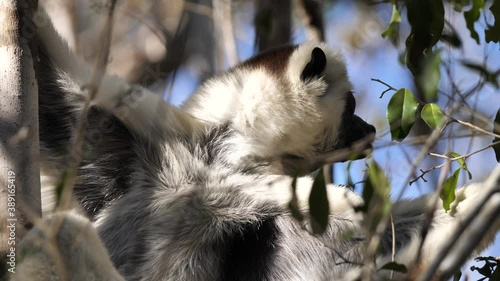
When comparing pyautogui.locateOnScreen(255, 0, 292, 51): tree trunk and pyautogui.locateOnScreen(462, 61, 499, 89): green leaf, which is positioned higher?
pyautogui.locateOnScreen(462, 61, 499, 89): green leaf

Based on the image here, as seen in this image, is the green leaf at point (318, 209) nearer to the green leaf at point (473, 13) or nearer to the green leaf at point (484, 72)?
the green leaf at point (484, 72)

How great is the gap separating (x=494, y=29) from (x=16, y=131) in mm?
2241

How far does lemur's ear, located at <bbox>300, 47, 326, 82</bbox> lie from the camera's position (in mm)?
4441

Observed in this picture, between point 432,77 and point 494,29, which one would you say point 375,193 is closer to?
point 432,77

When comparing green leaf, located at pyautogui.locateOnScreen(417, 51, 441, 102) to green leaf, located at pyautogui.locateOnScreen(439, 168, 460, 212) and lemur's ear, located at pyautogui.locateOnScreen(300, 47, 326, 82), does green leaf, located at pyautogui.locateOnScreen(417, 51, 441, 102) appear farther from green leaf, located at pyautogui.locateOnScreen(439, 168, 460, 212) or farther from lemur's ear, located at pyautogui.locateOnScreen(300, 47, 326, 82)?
lemur's ear, located at pyautogui.locateOnScreen(300, 47, 326, 82)

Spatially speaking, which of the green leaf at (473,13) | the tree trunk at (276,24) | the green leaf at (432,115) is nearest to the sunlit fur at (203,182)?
the green leaf at (432,115)

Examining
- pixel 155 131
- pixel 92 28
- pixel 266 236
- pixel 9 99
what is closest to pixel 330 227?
pixel 266 236

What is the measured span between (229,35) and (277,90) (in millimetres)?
2395

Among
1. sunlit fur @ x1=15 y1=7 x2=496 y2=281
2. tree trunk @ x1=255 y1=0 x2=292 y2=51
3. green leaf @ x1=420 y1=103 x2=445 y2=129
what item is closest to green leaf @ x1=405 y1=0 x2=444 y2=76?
green leaf @ x1=420 y1=103 x2=445 y2=129

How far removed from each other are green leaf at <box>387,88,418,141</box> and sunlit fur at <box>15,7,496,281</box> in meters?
0.63

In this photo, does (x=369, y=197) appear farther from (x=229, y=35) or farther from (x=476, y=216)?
(x=229, y=35)

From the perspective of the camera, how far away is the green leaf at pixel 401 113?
3.28 metres

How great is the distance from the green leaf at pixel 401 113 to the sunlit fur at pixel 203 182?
0.63 metres

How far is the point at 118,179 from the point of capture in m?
4.09
